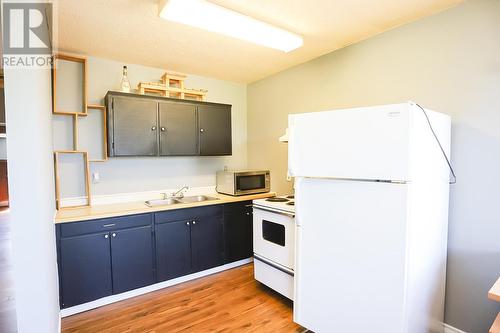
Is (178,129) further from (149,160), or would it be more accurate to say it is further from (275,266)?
(275,266)

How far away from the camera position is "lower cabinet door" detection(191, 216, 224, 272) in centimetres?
303

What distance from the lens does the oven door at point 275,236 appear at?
7.98 feet

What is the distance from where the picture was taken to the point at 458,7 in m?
1.96

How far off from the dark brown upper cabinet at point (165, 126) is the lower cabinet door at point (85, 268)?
2.95ft

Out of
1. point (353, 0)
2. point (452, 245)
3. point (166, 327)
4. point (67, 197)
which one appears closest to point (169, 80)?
point (67, 197)

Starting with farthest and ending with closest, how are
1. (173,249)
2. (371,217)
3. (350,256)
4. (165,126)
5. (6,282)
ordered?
(165,126) < (173,249) < (6,282) < (350,256) < (371,217)

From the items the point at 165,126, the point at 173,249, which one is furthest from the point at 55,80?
the point at 173,249

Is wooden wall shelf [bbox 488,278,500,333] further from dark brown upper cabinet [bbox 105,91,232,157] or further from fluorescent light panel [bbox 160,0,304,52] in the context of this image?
dark brown upper cabinet [bbox 105,91,232,157]

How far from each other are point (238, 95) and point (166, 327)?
3.10 metres

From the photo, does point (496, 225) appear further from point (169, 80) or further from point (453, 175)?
point (169, 80)

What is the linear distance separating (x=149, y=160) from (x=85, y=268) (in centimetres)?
138

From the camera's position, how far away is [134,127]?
2900 mm

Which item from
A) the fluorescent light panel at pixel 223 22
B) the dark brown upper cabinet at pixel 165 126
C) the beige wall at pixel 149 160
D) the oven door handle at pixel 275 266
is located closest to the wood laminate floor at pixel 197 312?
the oven door handle at pixel 275 266

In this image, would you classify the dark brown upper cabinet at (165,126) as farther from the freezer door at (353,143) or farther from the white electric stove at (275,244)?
the freezer door at (353,143)
